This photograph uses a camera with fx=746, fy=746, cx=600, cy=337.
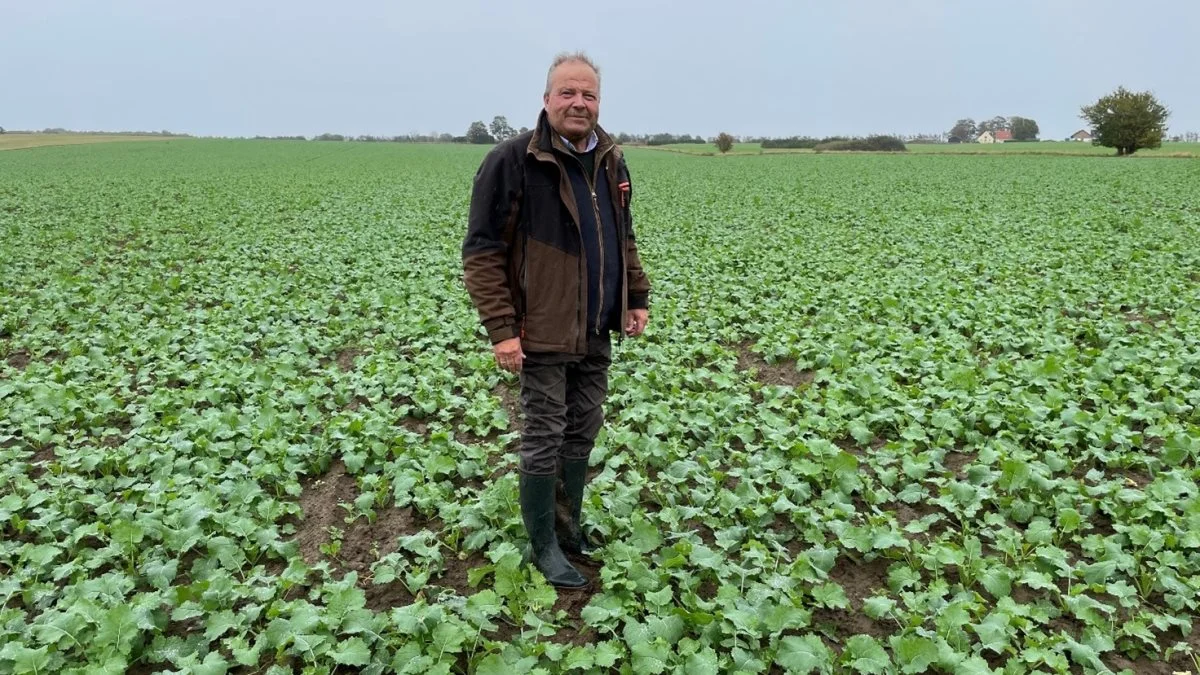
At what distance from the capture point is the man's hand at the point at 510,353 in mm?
3252

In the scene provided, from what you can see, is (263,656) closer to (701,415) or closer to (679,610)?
(679,610)

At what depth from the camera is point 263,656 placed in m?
3.19

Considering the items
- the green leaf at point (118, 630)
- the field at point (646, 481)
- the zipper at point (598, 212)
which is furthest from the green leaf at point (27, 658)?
the zipper at point (598, 212)

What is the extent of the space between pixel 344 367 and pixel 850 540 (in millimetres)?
5208

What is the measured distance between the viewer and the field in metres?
3.18

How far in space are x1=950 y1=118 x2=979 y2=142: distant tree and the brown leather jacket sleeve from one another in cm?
12382

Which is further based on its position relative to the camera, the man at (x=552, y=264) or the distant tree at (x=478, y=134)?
the distant tree at (x=478, y=134)

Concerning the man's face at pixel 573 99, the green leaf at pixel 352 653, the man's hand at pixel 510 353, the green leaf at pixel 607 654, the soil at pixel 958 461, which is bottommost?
the soil at pixel 958 461

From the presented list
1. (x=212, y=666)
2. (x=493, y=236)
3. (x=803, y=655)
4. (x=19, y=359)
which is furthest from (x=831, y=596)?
(x=19, y=359)

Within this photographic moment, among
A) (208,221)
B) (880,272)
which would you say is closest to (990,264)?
(880,272)

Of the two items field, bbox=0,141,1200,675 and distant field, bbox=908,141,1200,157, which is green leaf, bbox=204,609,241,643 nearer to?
field, bbox=0,141,1200,675

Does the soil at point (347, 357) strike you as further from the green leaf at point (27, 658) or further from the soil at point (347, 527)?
the green leaf at point (27, 658)

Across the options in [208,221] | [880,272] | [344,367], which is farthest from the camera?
[208,221]

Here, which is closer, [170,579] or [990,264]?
[170,579]
